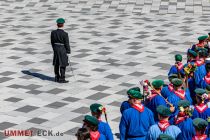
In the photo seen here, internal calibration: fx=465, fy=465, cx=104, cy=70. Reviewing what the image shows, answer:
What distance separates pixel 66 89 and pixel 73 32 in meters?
→ 8.28

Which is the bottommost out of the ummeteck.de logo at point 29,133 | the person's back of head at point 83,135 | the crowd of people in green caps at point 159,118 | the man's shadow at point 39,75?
the ummeteck.de logo at point 29,133

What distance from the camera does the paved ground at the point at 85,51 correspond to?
1273 centimetres

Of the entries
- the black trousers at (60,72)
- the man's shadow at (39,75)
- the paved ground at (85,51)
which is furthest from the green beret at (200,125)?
the man's shadow at (39,75)

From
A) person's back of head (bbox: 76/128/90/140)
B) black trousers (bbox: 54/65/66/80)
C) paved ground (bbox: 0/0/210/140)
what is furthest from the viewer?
black trousers (bbox: 54/65/66/80)

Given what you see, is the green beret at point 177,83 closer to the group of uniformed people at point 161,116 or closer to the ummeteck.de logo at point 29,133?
the group of uniformed people at point 161,116

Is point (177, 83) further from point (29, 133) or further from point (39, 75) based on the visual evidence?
point (39, 75)

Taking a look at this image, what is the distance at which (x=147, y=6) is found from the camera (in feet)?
91.2

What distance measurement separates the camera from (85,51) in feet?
62.1

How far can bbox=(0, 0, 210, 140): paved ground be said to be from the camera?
41.8 ft

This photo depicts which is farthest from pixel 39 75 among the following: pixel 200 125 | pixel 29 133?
pixel 200 125

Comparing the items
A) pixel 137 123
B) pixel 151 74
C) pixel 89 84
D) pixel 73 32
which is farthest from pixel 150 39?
pixel 137 123

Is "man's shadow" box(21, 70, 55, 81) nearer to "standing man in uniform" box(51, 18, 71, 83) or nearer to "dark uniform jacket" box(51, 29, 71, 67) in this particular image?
"standing man in uniform" box(51, 18, 71, 83)

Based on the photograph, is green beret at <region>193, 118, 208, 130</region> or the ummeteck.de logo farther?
the ummeteck.de logo

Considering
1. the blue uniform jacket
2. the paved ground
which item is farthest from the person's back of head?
the paved ground
